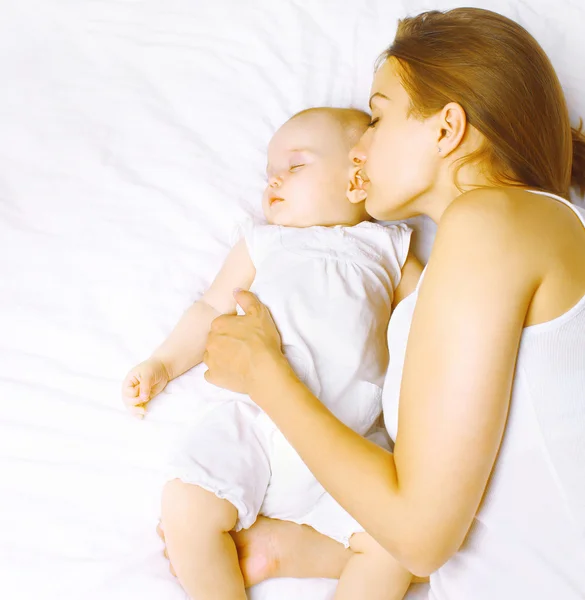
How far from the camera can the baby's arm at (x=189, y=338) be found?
1289 millimetres

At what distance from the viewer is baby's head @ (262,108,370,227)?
55.9 inches

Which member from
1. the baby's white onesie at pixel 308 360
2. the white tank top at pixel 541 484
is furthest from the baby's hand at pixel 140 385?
the white tank top at pixel 541 484

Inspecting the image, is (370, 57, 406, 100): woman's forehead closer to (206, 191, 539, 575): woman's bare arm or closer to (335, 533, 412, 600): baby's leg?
(206, 191, 539, 575): woman's bare arm

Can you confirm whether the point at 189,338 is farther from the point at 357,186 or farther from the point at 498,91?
the point at 498,91

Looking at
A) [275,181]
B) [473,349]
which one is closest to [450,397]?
[473,349]

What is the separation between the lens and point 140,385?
1.28 m

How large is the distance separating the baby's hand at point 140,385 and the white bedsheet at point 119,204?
30 millimetres

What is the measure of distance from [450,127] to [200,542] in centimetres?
75

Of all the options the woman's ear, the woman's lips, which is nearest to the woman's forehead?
the woman's ear

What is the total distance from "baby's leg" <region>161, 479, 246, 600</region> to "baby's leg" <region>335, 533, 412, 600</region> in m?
0.17

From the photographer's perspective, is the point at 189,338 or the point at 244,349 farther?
the point at 189,338

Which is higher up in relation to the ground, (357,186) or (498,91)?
(498,91)

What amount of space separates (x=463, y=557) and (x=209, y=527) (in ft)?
1.29

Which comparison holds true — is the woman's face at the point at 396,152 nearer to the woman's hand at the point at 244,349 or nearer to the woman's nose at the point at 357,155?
the woman's nose at the point at 357,155
